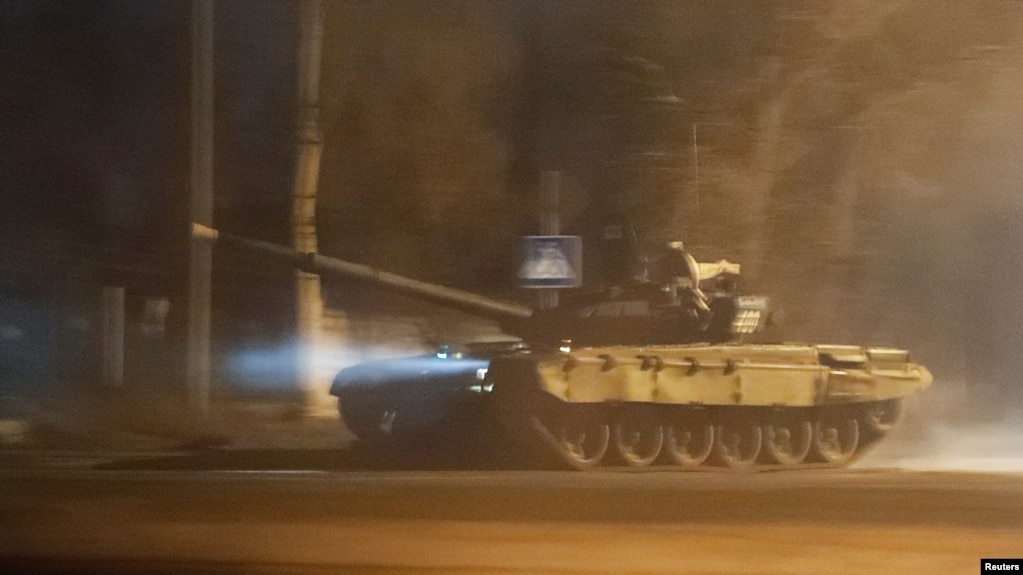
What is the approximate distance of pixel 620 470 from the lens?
12.8 m

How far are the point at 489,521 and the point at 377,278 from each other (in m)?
6.70

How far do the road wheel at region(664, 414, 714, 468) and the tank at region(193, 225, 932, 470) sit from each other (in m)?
0.01

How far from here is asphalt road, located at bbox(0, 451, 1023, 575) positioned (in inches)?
299

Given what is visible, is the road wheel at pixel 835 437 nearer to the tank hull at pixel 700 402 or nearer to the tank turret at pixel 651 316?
the tank hull at pixel 700 402

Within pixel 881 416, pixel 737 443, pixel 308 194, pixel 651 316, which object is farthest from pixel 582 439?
pixel 308 194

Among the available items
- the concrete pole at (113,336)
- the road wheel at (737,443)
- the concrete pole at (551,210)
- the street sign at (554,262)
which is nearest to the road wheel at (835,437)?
the road wheel at (737,443)

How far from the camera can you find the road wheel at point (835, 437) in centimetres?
1412

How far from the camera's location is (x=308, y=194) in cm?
1694

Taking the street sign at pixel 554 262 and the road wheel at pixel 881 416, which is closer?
the road wheel at pixel 881 416

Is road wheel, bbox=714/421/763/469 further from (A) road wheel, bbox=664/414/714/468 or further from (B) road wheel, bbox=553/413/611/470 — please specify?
(B) road wheel, bbox=553/413/611/470

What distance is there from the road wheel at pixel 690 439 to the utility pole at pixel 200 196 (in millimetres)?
4998

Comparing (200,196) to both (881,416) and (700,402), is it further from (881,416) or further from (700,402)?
(881,416)

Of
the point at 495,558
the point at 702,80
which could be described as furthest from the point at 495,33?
the point at 495,558

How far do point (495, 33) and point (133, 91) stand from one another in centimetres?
540
